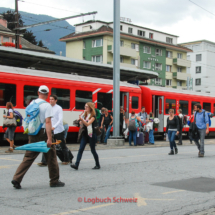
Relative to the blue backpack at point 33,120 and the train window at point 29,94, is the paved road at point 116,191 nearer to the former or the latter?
the blue backpack at point 33,120

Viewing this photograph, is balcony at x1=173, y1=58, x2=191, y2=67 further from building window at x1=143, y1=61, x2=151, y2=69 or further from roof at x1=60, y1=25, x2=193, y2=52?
building window at x1=143, y1=61, x2=151, y2=69

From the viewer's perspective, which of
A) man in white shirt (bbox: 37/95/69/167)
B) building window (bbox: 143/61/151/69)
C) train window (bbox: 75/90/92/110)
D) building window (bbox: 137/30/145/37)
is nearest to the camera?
man in white shirt (bbox: 37/95/69/167)

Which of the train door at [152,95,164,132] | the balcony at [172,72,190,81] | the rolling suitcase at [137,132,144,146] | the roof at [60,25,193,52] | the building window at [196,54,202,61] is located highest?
the building window at [196,54,202,61]

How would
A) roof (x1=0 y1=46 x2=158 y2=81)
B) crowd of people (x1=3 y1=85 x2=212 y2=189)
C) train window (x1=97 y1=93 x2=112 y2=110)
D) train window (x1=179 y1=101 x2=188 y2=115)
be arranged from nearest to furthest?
1. crowd of people (x1=3 y1=85 x2=212 y2=189)
2. roof (x1=0 y1=46 x2=158 y2=81)
3. train window (x1=97 y1=93 x2=112 y2=110)
4. train window (x1=179 y1=101 x2=188 y2=115)

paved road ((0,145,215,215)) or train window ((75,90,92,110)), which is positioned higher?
train window ((75,90,92,110))

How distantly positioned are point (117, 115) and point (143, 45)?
146 ft

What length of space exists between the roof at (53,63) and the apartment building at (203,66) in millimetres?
59765

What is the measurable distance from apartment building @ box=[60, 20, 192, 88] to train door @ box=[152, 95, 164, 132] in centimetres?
3079

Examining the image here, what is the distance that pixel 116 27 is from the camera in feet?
57.3

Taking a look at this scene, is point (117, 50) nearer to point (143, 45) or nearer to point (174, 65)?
point (143, 45)

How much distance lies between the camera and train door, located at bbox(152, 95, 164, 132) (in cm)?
2302

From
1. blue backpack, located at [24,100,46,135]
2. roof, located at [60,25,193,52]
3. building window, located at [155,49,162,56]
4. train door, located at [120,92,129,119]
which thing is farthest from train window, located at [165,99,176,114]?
building window, located at [155,49,162,56]

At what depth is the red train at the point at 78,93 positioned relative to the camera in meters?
15.4

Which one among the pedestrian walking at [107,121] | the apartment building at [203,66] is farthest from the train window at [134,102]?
the apartment building at [203,66]
